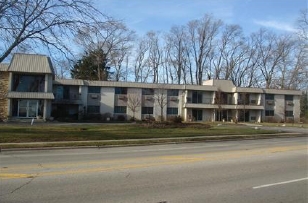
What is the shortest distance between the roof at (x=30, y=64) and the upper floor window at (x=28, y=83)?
156 cm

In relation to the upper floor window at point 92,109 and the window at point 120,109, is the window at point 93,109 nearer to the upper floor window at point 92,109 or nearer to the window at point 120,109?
the upper floor window at point 92,109

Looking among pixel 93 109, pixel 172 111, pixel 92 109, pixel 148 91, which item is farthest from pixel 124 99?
pixel 172 111

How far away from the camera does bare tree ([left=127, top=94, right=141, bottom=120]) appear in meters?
58.1

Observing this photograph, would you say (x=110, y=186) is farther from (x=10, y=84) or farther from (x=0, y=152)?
(x=10, y=84)

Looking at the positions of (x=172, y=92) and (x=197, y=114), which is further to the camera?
(x=197, y=114)

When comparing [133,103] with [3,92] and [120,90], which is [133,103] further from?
[3,92]

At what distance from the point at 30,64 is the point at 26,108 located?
579 centimetres

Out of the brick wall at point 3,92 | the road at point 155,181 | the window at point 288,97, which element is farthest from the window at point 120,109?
the road at point 155,181

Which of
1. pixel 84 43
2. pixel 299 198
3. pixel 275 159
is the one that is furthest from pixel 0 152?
pixel 299 198

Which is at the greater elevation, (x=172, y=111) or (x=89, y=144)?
(x=172, y=111)

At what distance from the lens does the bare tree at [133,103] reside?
2287 inches

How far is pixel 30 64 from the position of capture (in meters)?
47.0

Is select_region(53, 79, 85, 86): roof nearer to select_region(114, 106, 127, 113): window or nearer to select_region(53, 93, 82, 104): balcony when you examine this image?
A: select_region(53, 93, 82, 104): balcony

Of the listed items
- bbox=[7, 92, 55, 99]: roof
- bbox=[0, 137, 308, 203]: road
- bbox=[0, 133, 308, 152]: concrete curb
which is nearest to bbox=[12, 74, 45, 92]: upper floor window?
bbox=[7, 92, 55, 99]: roof
